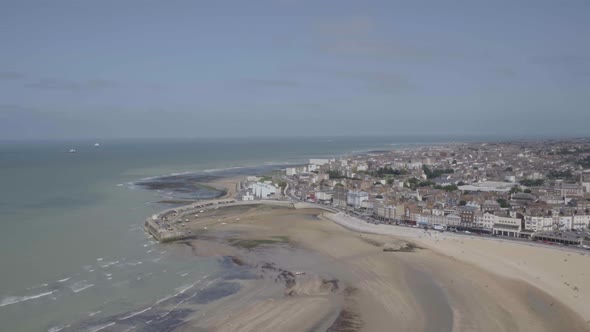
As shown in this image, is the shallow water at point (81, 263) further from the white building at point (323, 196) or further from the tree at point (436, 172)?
the tree at point (436, 172)

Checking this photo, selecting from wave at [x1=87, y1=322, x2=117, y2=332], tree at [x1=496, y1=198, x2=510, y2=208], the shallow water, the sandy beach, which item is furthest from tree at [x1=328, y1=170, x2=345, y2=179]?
wave at [x1=87, y1=322, x2=117, y2=332]

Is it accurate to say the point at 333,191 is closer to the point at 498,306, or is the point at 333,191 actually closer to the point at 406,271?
the point at 406,271

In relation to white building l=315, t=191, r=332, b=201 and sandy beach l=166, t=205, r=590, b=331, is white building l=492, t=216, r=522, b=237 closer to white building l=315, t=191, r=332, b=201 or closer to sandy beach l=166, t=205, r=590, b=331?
sandy beach l=166, t=205, r=590, b=331

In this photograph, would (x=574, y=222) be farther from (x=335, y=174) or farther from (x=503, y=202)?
(x=335, y=174)

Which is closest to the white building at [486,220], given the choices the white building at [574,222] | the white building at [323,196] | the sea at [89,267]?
the white building at [574,222]

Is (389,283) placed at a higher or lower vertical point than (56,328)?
lower

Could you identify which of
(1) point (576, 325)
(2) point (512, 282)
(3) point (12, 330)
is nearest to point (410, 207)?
(2) point (512, 282)

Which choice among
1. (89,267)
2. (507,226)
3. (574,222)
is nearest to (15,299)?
(89,267)

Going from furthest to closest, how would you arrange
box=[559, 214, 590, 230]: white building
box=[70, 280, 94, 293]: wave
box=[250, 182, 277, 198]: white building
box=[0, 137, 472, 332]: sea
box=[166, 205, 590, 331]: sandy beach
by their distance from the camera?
box=[250, 182, 277, 198]: white building, box=[559, 214, 590, 230]: white building, box=[70, 280, 94, 293]: wave, box=[0, 137, 472, 332]: sea, box=[166, 205, 590, 331]: sandy beach
